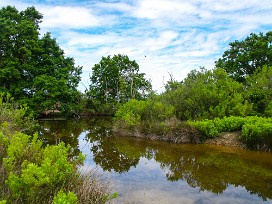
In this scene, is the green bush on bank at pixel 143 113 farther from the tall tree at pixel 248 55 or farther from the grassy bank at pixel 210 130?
the tall tree at pixel 248 55

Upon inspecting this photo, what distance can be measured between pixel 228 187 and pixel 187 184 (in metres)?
1.37

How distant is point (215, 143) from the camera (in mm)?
17031

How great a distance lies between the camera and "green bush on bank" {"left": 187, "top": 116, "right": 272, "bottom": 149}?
14789 mm

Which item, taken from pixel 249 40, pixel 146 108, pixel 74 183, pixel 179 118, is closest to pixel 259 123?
pixel 179 118

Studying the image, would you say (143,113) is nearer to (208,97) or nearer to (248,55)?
(208,97)

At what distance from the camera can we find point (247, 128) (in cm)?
1528

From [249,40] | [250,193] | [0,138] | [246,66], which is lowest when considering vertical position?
[250,193]

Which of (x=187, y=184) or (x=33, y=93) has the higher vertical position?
(x=33, y=93)

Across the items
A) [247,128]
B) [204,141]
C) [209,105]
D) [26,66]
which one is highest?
[26,66]

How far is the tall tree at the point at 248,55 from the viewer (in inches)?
1342

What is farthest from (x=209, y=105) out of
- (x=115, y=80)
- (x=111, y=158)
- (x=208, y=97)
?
(x=115, y=80)

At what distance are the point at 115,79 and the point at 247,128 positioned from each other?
121 ft

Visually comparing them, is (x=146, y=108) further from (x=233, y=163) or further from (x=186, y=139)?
(x=233, y=163)

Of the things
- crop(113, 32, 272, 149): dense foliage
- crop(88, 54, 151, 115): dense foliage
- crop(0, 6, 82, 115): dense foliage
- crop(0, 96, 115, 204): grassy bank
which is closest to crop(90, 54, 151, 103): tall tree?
crop(88, 54, 151, 115): dense foliage
